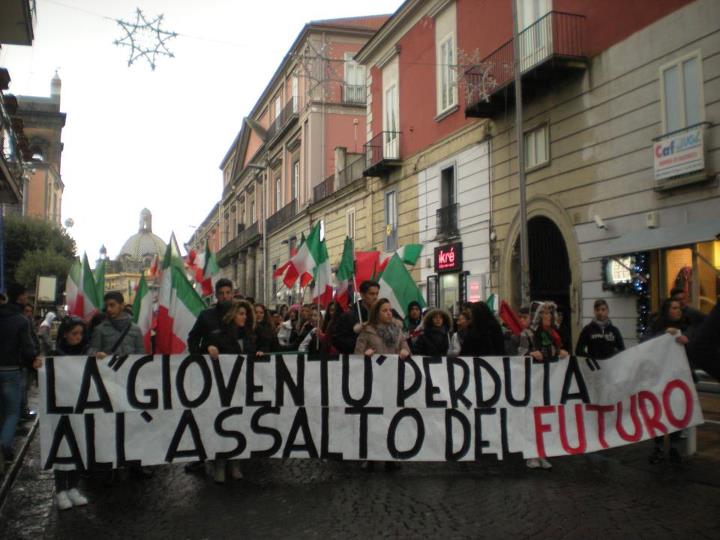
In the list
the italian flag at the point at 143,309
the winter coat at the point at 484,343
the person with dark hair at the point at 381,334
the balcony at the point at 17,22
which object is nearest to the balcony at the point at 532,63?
the winter coat at the point at 484,343

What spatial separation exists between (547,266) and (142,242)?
141m

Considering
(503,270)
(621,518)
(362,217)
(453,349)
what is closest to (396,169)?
(362,217)

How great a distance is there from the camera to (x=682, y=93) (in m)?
13.5

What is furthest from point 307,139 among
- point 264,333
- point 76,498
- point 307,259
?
point 76,498

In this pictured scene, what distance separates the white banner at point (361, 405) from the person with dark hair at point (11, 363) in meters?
0.62

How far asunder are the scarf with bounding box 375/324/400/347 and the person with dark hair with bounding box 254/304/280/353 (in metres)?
1.55

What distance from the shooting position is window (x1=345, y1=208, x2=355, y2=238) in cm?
3042

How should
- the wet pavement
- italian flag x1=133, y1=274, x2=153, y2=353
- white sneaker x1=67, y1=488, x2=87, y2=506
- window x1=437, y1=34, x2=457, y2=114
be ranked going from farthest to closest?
window x1=437, y1=34, x2=457, y2=114 < italian flag x1=133, y1=274, x2=153, y2=353 < white sneaker x1=67, y1=488, x2=87, y2=506 < the wet pavement

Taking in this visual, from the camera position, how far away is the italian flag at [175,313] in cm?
833

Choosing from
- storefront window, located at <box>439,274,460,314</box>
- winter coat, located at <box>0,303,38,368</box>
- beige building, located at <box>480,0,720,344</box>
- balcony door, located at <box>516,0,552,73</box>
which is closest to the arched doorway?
beige building, located at <box>480,0,720,344</box>

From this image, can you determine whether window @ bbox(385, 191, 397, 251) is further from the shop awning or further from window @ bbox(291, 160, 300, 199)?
window @ bbox(291, 160, 300, 199)

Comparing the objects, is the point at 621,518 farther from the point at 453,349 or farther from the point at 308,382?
the point at 453,349

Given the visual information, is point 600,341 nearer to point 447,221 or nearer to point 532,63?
point 532,63

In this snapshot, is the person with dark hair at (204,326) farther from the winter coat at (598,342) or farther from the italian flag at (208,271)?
the italian flag at (208,271)
